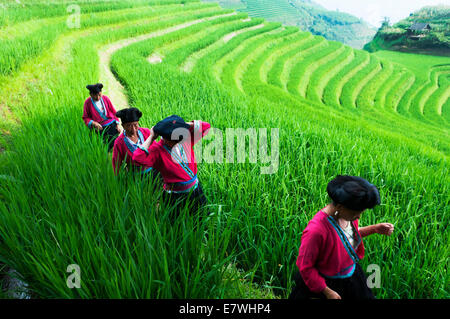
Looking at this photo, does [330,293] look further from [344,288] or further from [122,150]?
[122,150]

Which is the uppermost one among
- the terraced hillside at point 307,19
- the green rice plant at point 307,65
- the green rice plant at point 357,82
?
the terraced hillside at point 307,19

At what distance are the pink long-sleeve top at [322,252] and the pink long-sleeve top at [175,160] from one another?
0.98 metres

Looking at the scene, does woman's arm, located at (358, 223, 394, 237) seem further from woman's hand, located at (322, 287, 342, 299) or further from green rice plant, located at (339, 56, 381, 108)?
green rice plant, located at (339, 56, 381, 108)

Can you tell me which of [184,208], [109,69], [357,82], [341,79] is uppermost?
[109,69]

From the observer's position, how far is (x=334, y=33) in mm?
110062

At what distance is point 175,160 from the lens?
182 cm

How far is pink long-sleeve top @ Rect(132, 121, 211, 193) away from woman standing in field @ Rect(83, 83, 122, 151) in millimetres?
1380

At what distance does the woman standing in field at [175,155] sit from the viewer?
169cm

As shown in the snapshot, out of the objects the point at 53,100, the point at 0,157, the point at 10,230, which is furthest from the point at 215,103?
the point at 10,230

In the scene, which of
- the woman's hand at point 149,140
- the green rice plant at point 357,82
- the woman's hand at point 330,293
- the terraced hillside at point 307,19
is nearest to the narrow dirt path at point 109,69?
the woman's hand at point 149,140

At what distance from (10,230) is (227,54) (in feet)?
54.1

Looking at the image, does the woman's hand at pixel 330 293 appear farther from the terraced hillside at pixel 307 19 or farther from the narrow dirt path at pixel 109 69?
the terraced hillside at pixel 307 19

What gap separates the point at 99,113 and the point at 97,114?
3 cm

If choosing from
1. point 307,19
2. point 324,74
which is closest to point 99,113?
point 324,74
